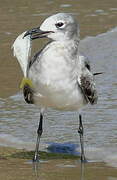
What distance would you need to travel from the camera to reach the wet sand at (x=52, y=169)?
22.5ft

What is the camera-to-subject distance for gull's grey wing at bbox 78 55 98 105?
7.74 meters

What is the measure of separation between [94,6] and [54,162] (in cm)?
775

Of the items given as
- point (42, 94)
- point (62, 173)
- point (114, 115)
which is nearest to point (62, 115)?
point (114, 115)

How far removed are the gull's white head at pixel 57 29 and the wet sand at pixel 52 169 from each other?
1.22 metres

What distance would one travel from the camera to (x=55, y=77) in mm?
7516

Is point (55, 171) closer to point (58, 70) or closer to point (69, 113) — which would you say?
point (58, 70)

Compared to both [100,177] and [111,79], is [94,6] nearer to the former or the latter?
[111,79]

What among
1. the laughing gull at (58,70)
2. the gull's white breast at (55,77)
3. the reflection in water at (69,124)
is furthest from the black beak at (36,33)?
the reflection in water at (69,124)

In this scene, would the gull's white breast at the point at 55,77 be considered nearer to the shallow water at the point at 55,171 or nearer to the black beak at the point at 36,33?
the black beak at the point at 36,33

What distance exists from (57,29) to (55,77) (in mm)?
475

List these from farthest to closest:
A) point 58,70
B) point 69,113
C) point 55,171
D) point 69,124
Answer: point 69,113 < point 69,124 < point 58,70 < point 55,171

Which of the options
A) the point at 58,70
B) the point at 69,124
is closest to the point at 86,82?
the point at 58,70

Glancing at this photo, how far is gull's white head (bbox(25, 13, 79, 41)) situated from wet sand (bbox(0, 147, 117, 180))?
1217mm

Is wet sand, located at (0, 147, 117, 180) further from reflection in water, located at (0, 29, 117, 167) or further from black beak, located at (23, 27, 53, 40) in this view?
black beak, located at (23, 27, 53, 40)
